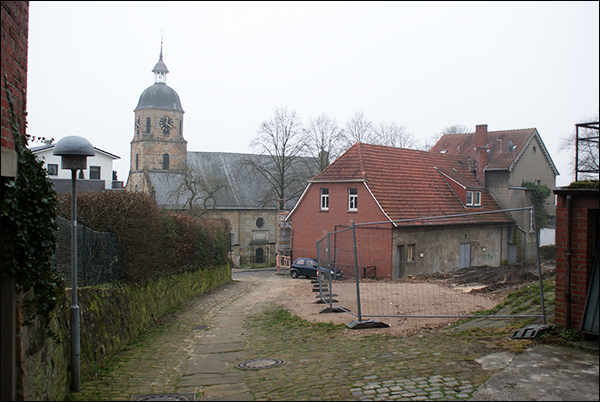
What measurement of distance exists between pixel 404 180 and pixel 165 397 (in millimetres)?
26831

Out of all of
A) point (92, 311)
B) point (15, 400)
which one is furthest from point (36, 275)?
point (92, 311)

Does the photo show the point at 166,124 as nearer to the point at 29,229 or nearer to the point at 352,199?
the point at 352,199

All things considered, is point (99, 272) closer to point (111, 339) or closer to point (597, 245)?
point (111, 339)

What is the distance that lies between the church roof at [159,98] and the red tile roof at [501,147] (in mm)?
37912

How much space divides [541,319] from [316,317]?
5.44 meters

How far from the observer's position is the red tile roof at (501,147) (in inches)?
1491

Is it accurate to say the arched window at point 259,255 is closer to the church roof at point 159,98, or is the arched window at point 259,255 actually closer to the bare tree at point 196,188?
the bare tree at point 196,188

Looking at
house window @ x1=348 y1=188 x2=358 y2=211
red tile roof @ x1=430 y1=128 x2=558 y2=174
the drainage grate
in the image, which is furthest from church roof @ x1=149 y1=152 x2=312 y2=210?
the drainage grate

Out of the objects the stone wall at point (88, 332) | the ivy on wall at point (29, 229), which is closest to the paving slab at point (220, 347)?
the stone wall at point (88, 332)

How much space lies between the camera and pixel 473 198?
1350 inches

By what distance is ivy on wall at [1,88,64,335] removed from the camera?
5.20 metres

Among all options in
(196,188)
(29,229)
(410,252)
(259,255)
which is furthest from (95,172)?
(29,229)

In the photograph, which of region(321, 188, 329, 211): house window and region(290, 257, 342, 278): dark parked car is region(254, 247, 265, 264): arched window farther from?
region(321, 188, 329, 211): house window

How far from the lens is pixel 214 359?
9.08 metres
